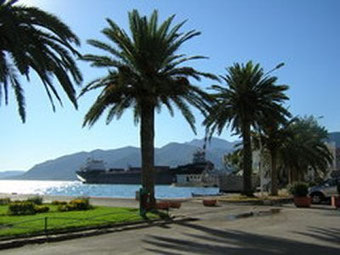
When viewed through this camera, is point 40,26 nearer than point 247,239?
No

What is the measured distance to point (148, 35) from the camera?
2420 cm

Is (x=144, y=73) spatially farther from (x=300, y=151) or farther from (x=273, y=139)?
(x=300, y=151)

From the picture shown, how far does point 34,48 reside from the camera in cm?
1633

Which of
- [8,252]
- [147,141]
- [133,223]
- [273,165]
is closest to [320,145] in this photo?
[273,165]

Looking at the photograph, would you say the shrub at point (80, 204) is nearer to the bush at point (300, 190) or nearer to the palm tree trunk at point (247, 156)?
the bush at point (300, 190)

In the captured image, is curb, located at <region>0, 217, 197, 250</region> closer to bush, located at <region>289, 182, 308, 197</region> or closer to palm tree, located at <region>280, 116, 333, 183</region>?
bush, located at <region>289, 182, 308, 197</region>

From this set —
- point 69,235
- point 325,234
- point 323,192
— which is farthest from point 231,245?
point 323,192

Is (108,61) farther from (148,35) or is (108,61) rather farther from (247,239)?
(247,239)

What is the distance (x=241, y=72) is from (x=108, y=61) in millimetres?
15730

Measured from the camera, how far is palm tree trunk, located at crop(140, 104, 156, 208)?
2447 cm

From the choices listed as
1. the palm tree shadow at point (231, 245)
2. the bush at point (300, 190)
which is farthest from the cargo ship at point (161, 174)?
the palm tree shadow at point (231, 245)

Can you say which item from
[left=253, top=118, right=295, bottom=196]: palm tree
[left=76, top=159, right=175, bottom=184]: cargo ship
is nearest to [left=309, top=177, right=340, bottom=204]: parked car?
[left=253, top=118, right=295, bottom=196]: palm tree

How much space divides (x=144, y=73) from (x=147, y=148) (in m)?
3.74

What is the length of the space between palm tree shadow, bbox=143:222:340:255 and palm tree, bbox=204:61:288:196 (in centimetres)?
2203
